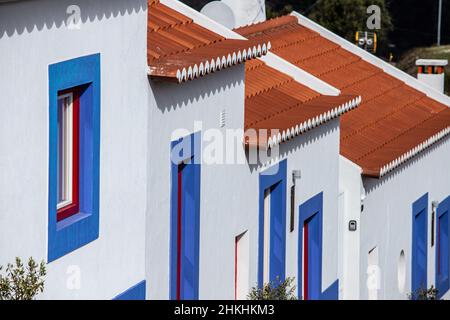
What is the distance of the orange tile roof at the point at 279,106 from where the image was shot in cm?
1472

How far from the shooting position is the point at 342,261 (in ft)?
62.0

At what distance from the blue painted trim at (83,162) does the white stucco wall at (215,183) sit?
3.11 feet

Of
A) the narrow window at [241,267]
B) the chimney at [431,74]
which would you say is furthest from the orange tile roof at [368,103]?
the narrow window at [241,267]

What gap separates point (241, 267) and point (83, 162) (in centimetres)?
427

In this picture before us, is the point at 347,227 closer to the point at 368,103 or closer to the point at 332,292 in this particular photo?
the point at 332,292

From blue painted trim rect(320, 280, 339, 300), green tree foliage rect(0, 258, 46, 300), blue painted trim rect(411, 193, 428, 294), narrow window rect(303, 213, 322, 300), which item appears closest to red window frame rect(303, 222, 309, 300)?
narrow window rect(303, 213, 322, 300)

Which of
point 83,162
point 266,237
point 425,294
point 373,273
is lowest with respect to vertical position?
point 425,294

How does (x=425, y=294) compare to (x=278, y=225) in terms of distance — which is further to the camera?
(x=425, y=294)

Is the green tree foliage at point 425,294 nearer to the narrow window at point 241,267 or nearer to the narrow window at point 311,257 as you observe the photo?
the narrow window at point 311,257

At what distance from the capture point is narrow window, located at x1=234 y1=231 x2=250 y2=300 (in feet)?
48.3

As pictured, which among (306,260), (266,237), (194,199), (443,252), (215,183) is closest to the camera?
(194,199)

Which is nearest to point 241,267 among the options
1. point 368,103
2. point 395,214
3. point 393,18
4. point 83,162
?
point 83,162

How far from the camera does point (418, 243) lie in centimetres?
2233

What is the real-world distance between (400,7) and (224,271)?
7334cm
